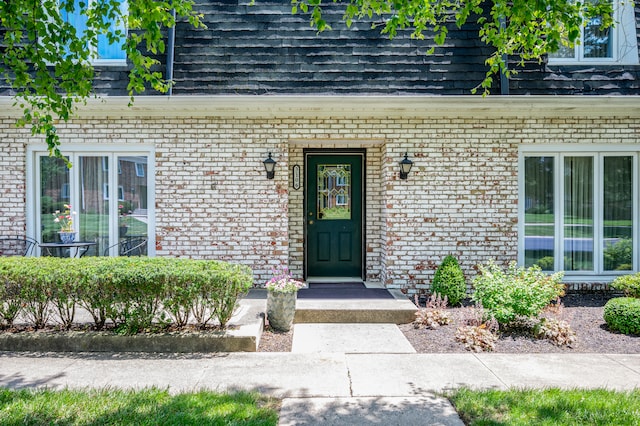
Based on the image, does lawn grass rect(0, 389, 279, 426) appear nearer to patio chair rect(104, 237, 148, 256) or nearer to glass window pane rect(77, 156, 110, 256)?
patio chair rect(104, 237, 148, 256)

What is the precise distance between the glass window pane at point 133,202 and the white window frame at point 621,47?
6.89 meters

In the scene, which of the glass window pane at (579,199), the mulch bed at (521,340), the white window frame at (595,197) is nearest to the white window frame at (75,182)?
the mulch bed at (521,340)

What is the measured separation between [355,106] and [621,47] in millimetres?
4595

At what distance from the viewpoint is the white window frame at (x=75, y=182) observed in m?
7.28

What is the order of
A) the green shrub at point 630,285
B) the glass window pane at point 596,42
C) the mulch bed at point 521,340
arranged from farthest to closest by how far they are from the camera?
the glass window pane at point 596,42, the green shrub at point 630,285, the mulch bed at point 521,340

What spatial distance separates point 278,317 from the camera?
18.6 ft

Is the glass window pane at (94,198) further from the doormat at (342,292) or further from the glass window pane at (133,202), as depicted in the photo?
the doormat at (342,292)

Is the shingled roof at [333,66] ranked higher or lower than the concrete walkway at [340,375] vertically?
higher

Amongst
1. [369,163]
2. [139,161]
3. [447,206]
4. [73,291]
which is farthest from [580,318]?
[139,161]

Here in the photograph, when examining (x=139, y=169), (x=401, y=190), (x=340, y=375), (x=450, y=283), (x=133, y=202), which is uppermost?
(x=139, y=169)

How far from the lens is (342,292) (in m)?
7.14

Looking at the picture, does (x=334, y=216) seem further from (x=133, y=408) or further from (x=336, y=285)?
(x=133, y=408)

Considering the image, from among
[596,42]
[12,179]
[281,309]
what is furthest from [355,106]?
[12,179]

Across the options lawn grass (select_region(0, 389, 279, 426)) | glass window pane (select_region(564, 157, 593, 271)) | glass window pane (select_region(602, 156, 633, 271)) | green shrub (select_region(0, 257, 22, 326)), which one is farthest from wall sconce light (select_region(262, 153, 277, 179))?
glass window pane (select_region(602, 156, 633, 271))
